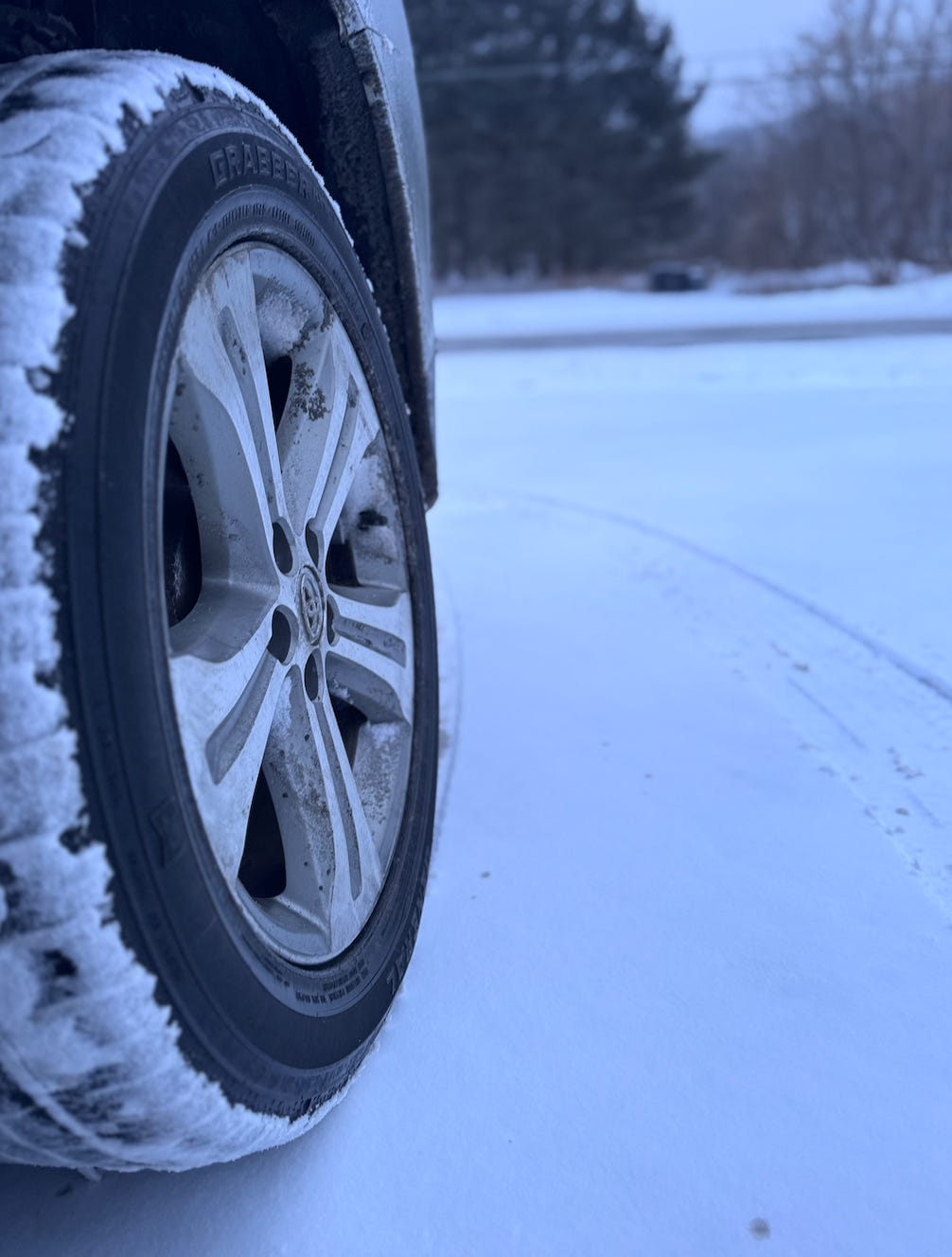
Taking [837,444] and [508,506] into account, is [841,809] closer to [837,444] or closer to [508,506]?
[508,506]

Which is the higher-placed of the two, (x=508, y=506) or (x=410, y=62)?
(x=410, y=62)

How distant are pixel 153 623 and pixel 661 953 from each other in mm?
944

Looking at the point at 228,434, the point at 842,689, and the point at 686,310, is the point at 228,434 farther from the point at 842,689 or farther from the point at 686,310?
the point at 686,310

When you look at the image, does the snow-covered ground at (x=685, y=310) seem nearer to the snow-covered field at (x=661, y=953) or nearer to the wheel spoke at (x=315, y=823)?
the snow-covered field at (x=661, y=953)

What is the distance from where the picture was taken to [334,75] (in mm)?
1614

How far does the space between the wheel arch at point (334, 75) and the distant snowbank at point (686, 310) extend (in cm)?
1212

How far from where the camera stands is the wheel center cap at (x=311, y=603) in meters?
1.38

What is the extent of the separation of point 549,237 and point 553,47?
460 cm

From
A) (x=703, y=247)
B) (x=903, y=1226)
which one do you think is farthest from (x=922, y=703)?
(x=703, y=247)

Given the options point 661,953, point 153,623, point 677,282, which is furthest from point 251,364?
point 677,282

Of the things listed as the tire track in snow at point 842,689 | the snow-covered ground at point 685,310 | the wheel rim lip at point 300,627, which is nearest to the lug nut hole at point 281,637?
the wheel rim lip at point 300,627

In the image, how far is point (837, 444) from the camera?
5.05 meters

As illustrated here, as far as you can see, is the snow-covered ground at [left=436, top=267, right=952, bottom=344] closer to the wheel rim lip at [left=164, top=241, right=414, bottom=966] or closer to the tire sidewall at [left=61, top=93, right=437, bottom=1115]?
the wheel rim lip at [left=164, top=241, right=414, bottom=966]

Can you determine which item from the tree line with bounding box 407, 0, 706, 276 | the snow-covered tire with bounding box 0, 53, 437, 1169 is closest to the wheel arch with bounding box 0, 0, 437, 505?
the snow-covered tire with bounding box 0, 53, 437, 1169
